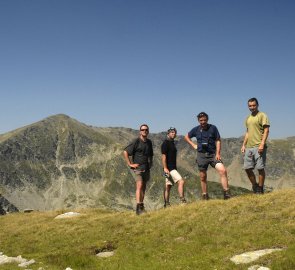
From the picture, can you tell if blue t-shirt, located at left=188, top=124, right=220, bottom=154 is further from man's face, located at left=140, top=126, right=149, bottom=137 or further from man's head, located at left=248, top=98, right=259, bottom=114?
man's face, located at left=140, top=126, right=149, bottom=137

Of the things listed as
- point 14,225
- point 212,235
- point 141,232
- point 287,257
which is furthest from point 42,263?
point 14,225

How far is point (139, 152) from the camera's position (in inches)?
906

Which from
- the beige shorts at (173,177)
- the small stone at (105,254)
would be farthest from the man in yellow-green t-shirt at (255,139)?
the small stone at (105,254)

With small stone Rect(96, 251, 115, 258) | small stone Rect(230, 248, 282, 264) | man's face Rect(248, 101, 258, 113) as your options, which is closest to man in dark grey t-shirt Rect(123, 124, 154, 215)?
man's face Rect(248, 101, 258, 113)

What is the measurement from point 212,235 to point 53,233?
11016 millimetres

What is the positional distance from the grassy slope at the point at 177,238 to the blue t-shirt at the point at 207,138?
3004mm

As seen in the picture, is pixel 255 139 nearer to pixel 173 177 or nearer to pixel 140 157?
pixel 173 177

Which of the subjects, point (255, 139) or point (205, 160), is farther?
point (205, 160)

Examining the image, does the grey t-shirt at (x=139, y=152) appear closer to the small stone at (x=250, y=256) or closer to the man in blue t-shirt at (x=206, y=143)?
the man in blue t-shirt at (x=206, y=143)

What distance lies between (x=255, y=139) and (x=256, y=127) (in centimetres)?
65

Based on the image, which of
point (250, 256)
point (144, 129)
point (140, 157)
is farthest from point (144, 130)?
point (250, 256)

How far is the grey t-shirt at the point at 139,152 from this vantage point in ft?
75.1

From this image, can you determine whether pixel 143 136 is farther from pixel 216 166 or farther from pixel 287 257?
pixel 287 257

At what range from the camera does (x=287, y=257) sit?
42.6 ft
